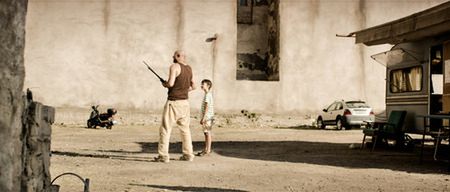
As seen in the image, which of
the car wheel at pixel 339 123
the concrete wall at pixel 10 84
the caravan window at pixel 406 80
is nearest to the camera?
the concrete wall at pixel 10 84

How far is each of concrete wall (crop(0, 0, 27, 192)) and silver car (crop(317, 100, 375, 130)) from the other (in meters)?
19.3

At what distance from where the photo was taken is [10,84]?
3338 millimetres

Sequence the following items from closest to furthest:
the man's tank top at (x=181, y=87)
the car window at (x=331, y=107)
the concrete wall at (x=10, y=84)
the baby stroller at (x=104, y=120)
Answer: the concrete wall at (x=10, y=84) < the man's tank top at (x=181, y=87) < the baby stroller at (x=104, y=120) < the car window at (x=331, y=107)

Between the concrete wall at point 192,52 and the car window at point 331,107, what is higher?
the concrete wall at point 192,52

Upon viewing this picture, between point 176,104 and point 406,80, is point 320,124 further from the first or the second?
point 176,104

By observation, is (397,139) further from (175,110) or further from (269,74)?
(269,74)

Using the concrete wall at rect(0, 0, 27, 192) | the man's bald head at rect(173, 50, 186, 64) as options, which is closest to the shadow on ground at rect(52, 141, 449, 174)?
the man's bald head at rect(173, 50, 186, 64)

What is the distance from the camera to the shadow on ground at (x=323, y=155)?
376 inches

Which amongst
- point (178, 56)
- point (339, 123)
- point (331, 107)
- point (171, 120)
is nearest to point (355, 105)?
point (339, 123)

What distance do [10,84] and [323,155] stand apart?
8.72m

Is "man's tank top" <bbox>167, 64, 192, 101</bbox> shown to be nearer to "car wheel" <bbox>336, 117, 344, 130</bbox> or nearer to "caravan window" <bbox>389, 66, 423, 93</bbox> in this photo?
"caravan window" <bbox>389, 66, 423, 93</bbox>

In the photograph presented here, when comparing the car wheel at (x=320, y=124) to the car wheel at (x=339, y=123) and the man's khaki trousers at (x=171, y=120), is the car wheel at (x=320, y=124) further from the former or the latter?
the man's khaki trousers at (x=171, y=120)

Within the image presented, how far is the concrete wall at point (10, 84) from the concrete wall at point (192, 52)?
2113cm

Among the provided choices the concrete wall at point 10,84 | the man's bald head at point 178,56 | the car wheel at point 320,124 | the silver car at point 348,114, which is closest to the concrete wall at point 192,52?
the car wheel at point 320,124
